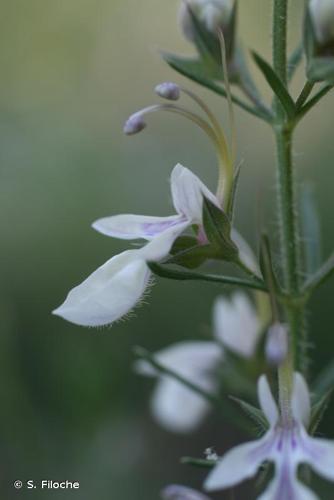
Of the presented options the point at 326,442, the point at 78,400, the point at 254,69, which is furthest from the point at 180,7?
the point at 254,69

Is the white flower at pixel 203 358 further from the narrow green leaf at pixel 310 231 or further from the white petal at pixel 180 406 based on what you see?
the narrow green leaf at pixel 310 231

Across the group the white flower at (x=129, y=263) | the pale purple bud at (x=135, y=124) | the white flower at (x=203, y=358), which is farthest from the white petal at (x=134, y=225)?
the white flower at (x=203, y=358)

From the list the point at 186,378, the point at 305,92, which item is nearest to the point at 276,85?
the point at 305,92

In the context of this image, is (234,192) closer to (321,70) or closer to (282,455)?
(321,70)

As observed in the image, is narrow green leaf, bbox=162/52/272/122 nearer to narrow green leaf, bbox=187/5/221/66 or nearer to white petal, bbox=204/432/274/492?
narrow green leaf, bbox=187/5/221/66

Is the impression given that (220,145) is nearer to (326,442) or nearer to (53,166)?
(326,442)

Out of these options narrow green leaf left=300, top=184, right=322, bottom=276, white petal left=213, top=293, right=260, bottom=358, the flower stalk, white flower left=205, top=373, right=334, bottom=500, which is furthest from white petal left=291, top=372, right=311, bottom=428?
white petal left=213, top=293, right=260, bottom=358
